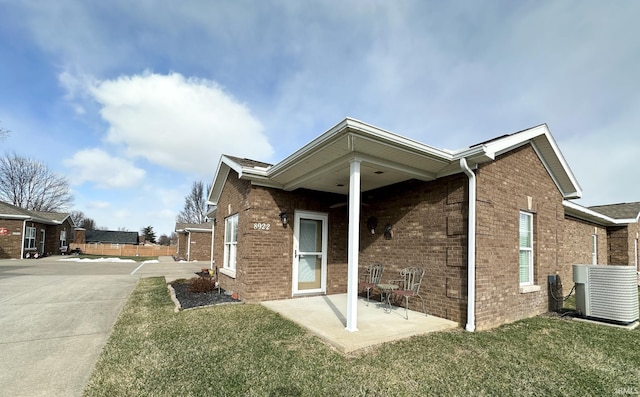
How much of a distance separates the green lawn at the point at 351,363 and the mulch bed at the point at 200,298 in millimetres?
1423

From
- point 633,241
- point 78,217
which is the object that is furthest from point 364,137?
point 78,217

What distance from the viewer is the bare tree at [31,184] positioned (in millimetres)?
32188

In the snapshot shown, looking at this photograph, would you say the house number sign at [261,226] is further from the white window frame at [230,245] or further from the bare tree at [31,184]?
the bare tree at [31,184]

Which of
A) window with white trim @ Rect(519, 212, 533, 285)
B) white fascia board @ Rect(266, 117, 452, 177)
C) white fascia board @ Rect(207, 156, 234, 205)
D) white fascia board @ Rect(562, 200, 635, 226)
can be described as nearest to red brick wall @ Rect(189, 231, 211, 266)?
white fascia board @ Rect(207, 156, 234, 205)

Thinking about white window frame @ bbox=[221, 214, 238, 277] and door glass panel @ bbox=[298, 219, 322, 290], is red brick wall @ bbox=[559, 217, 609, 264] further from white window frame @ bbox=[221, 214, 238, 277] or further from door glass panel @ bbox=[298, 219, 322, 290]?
white window frame @ bbox=[221, 214, 238, 277]

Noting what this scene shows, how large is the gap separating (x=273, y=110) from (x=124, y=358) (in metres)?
9.34

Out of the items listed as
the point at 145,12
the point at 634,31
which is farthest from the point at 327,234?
the point at 634,31

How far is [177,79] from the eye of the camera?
10.2m

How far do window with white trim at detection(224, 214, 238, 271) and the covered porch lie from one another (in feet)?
7.85

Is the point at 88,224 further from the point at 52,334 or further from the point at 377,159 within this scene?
the point at 377,159

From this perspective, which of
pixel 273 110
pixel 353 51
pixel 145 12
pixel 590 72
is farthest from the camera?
pixel 273 110

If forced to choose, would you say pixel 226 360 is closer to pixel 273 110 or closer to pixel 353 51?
pixel 353 51

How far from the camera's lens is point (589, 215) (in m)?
10.9

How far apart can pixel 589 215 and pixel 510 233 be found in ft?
24.7
